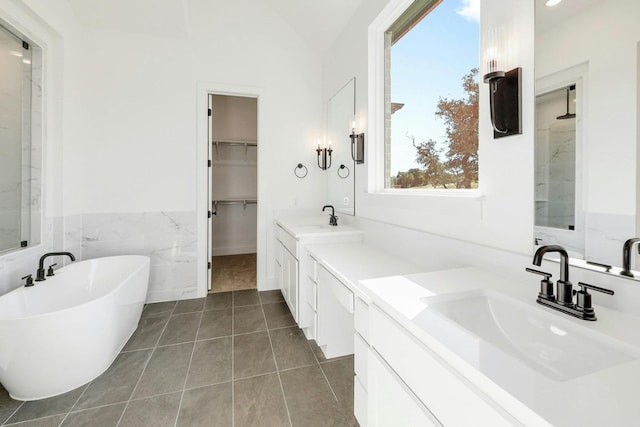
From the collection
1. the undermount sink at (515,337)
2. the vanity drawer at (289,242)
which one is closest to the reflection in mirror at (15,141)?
the vanity drawer at (289,242)

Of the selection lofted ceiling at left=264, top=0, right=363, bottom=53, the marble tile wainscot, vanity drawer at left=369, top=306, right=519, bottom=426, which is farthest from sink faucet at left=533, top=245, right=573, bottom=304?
the marble tile wainscot

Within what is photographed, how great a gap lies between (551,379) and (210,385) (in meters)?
1.81

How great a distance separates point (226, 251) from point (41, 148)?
3.18 m

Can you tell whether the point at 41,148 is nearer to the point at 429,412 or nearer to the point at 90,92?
the point at 90,92

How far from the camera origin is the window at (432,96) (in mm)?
1502

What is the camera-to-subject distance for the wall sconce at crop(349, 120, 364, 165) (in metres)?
2.48

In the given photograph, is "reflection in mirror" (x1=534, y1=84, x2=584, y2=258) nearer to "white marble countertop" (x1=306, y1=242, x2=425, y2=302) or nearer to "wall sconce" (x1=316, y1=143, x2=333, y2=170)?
"white marble countertop" (x1=306, y1=242, x2=425, y2=302)

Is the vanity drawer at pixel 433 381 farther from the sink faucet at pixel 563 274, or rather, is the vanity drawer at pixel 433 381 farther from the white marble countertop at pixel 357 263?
the sink faucet at pixel 563 274

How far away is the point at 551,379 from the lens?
61cm

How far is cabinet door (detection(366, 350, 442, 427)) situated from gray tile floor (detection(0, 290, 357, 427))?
53 centimetres

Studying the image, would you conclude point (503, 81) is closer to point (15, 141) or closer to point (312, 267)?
point (312, 267)

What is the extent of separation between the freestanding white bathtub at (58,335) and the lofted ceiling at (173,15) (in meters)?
2.35

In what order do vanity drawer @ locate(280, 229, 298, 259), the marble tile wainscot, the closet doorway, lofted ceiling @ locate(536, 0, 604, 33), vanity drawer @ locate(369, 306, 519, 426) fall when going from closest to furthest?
vanity drawer @ locate(369, 306, 519, 426)
lofted ceiling @ locate(536, 0, 604, 33)
vanity drawer @ locate(280, 229, 298, 259)
the marble tile wainscot
the closet doorway

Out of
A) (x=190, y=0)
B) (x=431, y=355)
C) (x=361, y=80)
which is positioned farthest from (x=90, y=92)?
(x=431, y=355)
